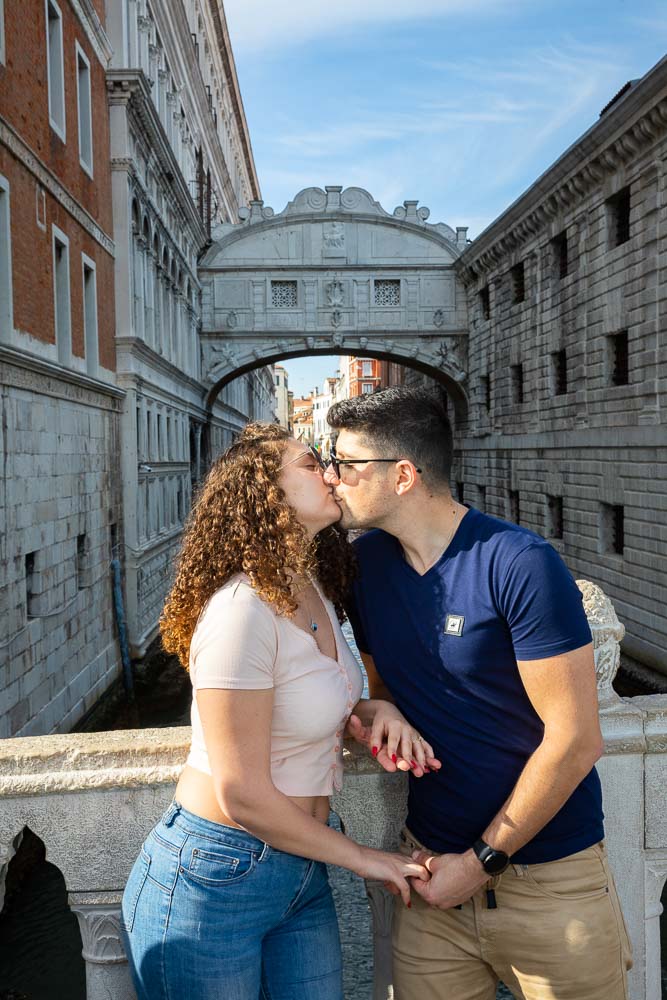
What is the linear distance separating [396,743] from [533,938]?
48 cm

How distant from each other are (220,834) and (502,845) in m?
0.55

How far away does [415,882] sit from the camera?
1744 millimetres

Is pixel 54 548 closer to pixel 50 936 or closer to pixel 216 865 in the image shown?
pixel 50 936

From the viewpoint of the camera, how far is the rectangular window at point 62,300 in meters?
10.0

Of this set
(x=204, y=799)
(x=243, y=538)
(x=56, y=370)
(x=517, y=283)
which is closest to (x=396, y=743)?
(x=204, y=799)

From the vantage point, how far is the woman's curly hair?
5.58 feet

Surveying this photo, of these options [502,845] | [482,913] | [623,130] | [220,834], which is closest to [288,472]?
[220,834]

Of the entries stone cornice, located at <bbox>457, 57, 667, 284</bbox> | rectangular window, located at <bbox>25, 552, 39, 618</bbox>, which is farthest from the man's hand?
stone cornice, located at <bbox>457, 57, 667, 284</bbox>

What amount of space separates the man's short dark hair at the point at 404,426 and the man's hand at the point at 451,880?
0.77 metres

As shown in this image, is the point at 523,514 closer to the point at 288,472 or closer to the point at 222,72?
the point at 288,472

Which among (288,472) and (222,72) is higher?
(222,72)

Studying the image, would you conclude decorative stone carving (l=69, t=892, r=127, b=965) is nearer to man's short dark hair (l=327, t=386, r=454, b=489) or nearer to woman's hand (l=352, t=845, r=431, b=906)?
woman's hand (l=352, t=845, r=431, b=906)

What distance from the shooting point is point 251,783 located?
155cm

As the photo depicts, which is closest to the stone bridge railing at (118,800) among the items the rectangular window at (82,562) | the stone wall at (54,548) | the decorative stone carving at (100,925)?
the decorative stone carving at (100,925)
